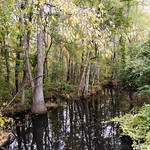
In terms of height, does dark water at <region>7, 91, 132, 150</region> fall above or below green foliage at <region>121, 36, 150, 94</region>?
below

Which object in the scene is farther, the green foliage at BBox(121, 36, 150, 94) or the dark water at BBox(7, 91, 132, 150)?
the green foliage at BBox(121, 36, 150, 94)

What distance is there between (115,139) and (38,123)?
4874mm

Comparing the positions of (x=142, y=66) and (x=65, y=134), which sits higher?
(x=142, y=66)

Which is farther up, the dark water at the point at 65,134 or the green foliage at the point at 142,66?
the green foliage at the point at 142,66

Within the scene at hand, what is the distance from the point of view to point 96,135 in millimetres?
6516

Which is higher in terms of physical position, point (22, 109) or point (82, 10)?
point (82, 10)

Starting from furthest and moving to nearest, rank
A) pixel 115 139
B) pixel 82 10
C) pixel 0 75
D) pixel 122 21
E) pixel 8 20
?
pixel 122 21 < pixel 0 75 < pixel 115 139 < pixel 8 20 < pixel 82 10

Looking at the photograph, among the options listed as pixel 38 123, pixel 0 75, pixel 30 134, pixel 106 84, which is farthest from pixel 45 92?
pixel 106 84

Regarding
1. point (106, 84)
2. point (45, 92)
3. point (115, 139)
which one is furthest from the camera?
point (106, 84)

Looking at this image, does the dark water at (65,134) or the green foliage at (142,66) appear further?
the green foliage at (142,66)

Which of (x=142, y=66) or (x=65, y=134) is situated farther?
(x=65, y=134)

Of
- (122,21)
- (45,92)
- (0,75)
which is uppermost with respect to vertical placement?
(122,21)

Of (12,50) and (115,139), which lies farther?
(12,50)

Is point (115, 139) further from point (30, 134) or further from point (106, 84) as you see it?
point (106, 84)
